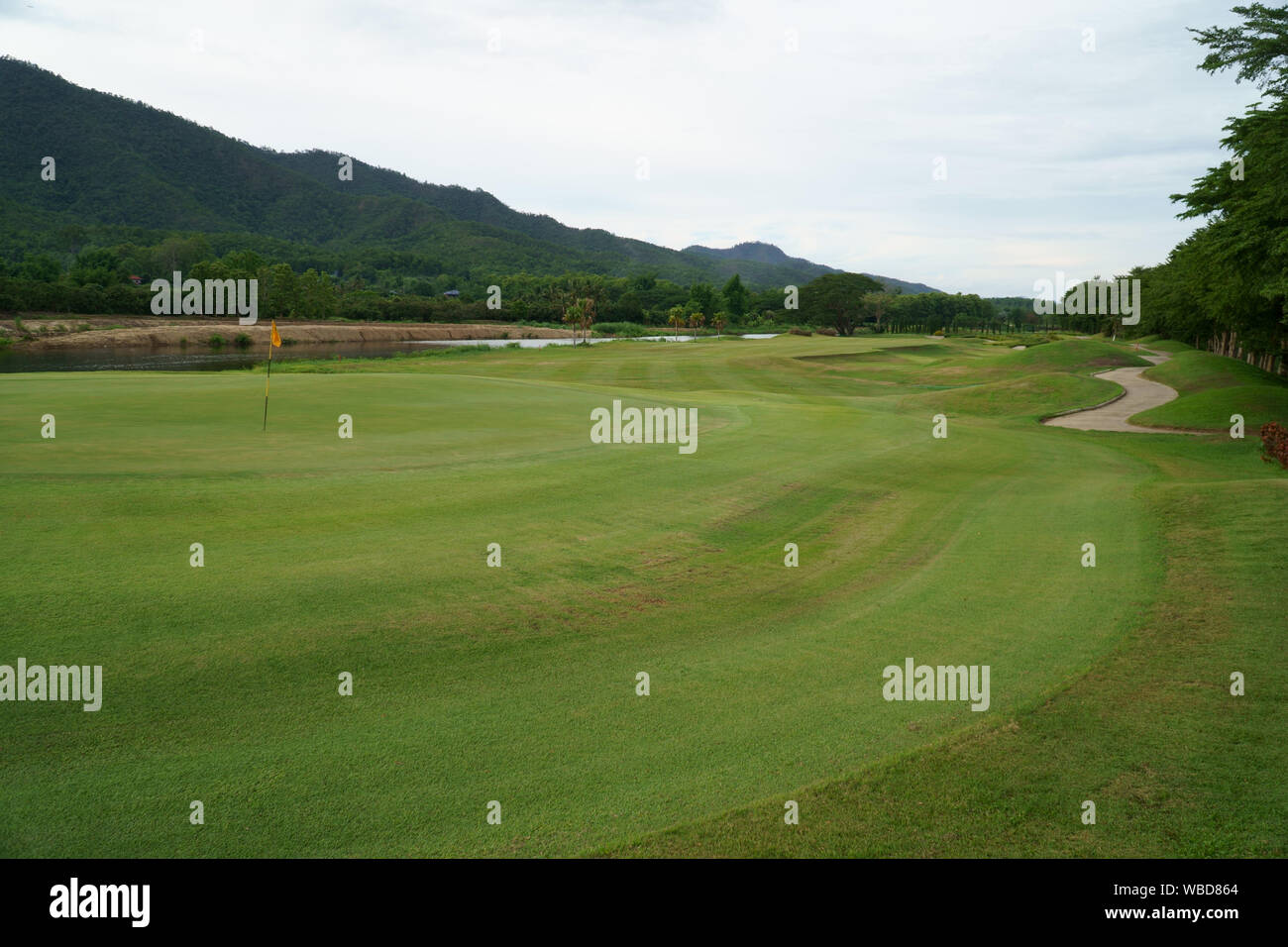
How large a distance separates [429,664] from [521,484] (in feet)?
22.9

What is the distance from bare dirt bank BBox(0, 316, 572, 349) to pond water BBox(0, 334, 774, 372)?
1900mm

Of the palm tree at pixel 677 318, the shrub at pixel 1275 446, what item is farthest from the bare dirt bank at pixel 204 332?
the shrub at pixel 1275 446

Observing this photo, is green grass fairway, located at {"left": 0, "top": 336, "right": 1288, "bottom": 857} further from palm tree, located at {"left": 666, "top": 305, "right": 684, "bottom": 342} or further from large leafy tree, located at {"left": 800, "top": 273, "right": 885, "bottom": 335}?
palm tree, located at {"left": 666, "top": 305, "right": 684, "bottom": 342}

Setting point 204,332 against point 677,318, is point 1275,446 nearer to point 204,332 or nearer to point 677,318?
point 204,332

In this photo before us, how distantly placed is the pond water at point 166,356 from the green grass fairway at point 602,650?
54777 mm

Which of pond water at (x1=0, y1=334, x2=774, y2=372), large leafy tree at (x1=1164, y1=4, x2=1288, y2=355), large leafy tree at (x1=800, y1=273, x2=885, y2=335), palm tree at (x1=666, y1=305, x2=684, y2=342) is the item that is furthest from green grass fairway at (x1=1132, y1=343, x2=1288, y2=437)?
palm tree at (x1=666, y1=305, x2=684, y2=342)

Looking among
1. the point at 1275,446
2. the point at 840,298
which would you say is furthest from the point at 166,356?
the point at 840,298

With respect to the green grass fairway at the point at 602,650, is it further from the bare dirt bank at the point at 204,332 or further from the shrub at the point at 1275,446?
the bare dirt bank at the point at 204,332

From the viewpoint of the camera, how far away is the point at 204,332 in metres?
97.0

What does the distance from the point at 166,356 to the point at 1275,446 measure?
9088 cm
